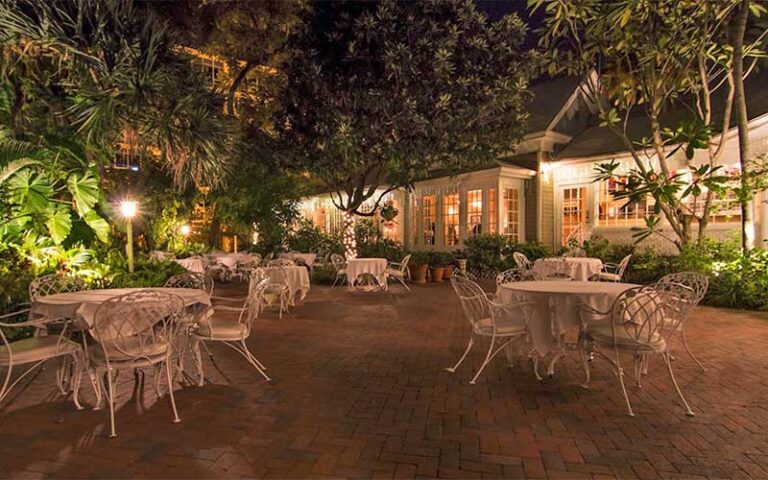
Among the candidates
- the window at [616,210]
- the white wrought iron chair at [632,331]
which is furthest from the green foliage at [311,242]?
the white wrought iron chair at [632,331]

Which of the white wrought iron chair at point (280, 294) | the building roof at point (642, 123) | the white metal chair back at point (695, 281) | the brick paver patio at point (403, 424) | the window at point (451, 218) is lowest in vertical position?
the brick paver patio at point (403, 424)

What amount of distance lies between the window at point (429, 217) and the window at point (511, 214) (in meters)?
2.71

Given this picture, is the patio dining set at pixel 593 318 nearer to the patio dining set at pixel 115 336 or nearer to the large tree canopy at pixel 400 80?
the patio dining set at pixel 115 336

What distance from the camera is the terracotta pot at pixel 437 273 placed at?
12.7 m

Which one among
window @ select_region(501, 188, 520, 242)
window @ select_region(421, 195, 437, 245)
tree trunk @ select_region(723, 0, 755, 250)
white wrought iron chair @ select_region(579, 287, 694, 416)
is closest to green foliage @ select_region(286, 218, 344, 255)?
window @ select_region(421, 195, 437, 245)

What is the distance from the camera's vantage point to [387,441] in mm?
3033

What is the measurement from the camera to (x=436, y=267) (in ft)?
41.9

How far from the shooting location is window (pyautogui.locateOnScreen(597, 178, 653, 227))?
38.8 ft

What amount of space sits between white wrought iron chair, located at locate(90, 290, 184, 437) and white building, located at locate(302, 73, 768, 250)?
34.5 feet

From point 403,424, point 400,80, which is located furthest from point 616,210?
point 403,424

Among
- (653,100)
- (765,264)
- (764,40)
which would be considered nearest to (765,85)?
(764,40)

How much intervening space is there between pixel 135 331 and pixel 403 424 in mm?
2389

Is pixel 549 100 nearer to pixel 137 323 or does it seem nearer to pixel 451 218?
pixel 451 218

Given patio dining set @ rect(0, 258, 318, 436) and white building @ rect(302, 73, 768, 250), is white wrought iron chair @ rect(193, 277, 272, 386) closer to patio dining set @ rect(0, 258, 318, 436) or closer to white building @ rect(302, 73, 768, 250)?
patio dining set @ rect(0, 258, 318, 436)
